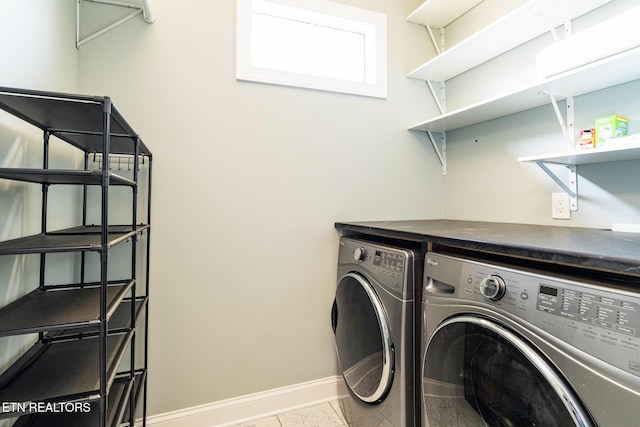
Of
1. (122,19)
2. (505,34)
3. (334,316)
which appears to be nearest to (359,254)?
(334,316)

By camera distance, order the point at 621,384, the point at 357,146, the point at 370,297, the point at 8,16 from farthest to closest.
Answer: the point at 357,146
the point at 370,297
the point at 8,16
the point at 621,384

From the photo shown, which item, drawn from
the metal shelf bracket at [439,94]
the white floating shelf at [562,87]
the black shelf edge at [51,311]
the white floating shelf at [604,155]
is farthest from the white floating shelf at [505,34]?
the black shelf edge at [51,311]

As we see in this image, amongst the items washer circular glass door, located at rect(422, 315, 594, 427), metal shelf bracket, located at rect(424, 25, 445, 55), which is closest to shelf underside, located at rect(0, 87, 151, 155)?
washer circular glass door, located at rect(422, 315, 594, 427)

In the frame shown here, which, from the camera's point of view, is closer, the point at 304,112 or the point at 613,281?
the point at 613,281

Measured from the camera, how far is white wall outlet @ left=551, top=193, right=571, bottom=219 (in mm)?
1447

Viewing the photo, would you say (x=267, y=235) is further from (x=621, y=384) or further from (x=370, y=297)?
(x=621, y=384)

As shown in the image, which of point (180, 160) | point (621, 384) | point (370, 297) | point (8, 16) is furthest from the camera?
point (180, 160)

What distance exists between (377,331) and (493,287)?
603 mm

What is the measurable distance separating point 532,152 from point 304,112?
1.24 metres

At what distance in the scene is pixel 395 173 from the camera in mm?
2025

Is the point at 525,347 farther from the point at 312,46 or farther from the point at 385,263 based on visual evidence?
the point at 312,46

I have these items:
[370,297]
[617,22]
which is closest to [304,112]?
[370,297]

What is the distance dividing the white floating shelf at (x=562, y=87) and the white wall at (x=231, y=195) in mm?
544

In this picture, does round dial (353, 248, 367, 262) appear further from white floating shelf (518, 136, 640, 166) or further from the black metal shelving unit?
the black metal shelving unit
